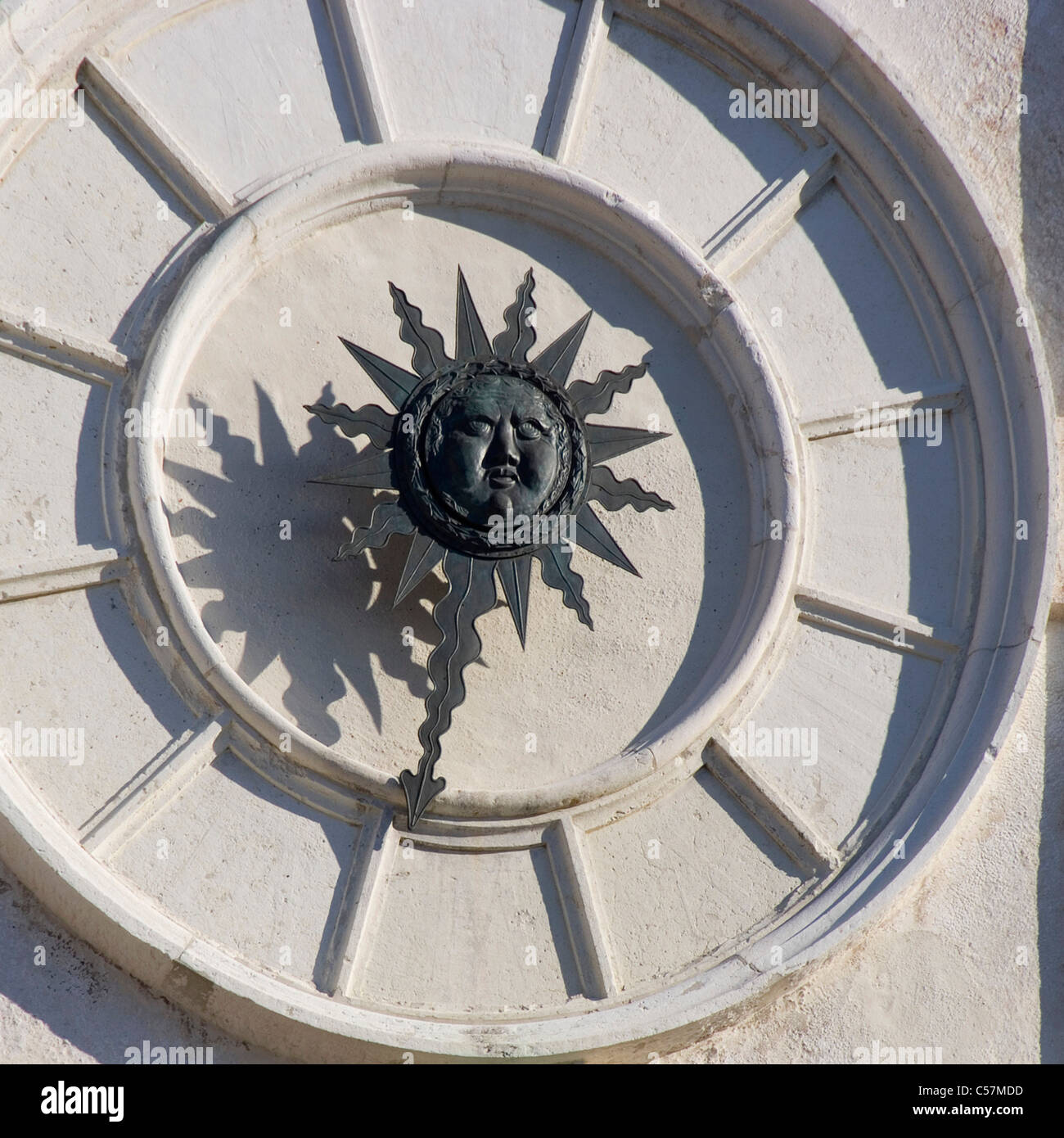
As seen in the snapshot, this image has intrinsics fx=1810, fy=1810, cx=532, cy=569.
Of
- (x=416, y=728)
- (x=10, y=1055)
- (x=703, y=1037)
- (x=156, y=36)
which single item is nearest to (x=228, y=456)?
(x=416, y=728)

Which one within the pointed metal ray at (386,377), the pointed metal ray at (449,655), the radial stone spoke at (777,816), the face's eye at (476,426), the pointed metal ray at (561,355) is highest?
the pointed metal ray at (561,355)

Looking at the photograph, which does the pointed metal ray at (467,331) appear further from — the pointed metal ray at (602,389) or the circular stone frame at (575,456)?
the circular stone frame at (575,456)

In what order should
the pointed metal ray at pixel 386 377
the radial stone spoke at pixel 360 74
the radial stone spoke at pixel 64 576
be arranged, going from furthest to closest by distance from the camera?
1. the radial stone spoke at pixel 360 74
2. the pointed metal ray at pixel 386 377
3. the radial stone spoke at pixel 64 576

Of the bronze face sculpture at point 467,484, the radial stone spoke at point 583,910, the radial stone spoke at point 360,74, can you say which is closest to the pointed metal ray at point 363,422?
the bronze face sculpture at point 467,484

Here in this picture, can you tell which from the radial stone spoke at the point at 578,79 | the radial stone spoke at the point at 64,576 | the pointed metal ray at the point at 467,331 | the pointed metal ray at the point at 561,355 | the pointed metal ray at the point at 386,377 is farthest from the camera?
the radial stone spoke at the point at 578,79

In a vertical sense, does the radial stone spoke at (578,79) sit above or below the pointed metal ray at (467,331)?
above

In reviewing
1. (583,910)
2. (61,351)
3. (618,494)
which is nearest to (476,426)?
(618,494)
